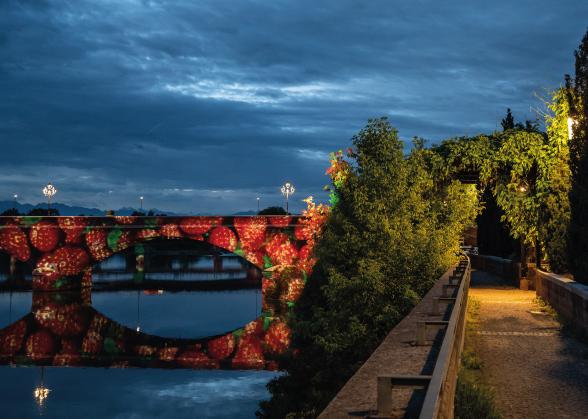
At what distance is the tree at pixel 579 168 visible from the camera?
54.0 ft

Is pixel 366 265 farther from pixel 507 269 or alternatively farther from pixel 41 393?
pixel 507 269

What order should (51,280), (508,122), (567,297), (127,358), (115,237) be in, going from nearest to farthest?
(567,297) < (127,358) < (508,122) < (115,237) < (51,280)

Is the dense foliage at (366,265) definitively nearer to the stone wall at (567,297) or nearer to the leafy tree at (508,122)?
the stone wall at (567,297)

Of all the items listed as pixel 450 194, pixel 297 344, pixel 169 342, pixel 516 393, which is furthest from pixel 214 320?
pixel 516 393

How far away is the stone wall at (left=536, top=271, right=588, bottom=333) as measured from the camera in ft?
46.4

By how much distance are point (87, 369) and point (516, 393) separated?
2294 cm

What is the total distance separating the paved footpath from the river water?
9.50 meters

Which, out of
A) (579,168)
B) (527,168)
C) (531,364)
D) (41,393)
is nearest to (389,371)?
(531,364)

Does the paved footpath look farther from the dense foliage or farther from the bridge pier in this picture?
the bridge pier

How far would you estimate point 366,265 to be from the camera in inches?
698

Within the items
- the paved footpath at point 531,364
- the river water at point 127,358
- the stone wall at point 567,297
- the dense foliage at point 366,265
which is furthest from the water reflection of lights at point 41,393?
the stone wall at point 567,297

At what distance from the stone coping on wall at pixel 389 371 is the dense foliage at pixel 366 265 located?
24.9 ft

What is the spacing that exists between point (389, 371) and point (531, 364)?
5910 mm

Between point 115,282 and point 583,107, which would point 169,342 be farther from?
point 115,282
